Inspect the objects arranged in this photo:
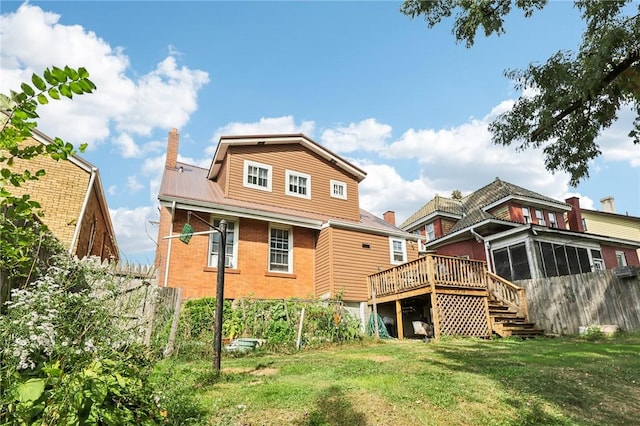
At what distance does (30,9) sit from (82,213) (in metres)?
8.42

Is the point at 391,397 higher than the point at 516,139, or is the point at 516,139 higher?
the point at 516,139

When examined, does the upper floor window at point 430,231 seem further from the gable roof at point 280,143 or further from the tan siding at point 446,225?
the gable roof at point 280,143

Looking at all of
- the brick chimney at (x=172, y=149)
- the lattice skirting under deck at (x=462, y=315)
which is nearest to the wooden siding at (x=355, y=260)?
the lattice skirting under deck at (x=462, y=315)

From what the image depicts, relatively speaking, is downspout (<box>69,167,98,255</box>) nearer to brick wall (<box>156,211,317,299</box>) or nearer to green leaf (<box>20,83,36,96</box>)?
brick wall (<box>156,211,317,299</box>)

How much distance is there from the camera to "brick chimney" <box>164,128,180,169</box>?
17891 millimetres

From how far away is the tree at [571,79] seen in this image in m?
8.77

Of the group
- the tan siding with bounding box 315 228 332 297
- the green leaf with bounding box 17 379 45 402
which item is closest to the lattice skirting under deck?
the tan siding with bounding box 315 228 332 297

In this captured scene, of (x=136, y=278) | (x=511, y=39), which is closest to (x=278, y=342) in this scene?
(x=136, y=278)

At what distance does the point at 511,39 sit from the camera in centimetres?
1117

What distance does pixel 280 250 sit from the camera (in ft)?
51.7

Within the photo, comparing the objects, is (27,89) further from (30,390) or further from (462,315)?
(462,315)

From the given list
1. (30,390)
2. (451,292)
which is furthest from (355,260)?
(30,390)

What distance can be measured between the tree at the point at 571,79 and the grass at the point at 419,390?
622cm

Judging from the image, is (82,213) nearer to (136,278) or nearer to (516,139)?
(136,278)
